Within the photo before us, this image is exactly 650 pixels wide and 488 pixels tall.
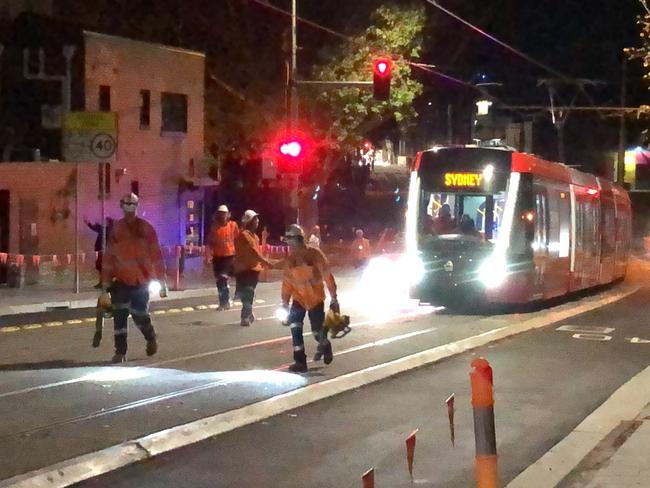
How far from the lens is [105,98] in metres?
31.0

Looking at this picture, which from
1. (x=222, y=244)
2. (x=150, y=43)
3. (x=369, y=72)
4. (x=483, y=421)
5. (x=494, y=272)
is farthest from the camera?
(x=369, y=72)

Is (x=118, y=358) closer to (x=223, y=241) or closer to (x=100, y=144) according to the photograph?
(x=223, y=241)

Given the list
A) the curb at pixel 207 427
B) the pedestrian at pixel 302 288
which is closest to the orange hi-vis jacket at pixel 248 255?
the curb at pixel 207 427

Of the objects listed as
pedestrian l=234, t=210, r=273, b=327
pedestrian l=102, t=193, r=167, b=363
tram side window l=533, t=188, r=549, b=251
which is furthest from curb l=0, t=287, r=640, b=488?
tram side window l=533, t=188, r=549, b=251

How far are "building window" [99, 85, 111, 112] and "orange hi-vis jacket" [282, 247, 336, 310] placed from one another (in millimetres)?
19655

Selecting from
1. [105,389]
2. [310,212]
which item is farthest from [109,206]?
[105,389]

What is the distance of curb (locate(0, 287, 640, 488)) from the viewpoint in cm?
776

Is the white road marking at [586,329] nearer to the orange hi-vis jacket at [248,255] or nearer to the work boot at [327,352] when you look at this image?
the orange hi-vis jacket at [248,255]

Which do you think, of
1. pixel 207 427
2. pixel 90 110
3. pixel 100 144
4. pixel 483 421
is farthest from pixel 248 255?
pixel 90 110

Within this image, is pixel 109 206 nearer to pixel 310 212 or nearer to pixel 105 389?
pixel 310 212

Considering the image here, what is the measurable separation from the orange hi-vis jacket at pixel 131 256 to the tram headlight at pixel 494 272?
29.5ft

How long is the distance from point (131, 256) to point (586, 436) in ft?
17.9

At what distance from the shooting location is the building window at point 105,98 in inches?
1211

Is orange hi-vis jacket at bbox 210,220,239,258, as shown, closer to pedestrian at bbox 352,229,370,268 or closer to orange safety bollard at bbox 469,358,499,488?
pedestrian at bbox 352,229,370,268
